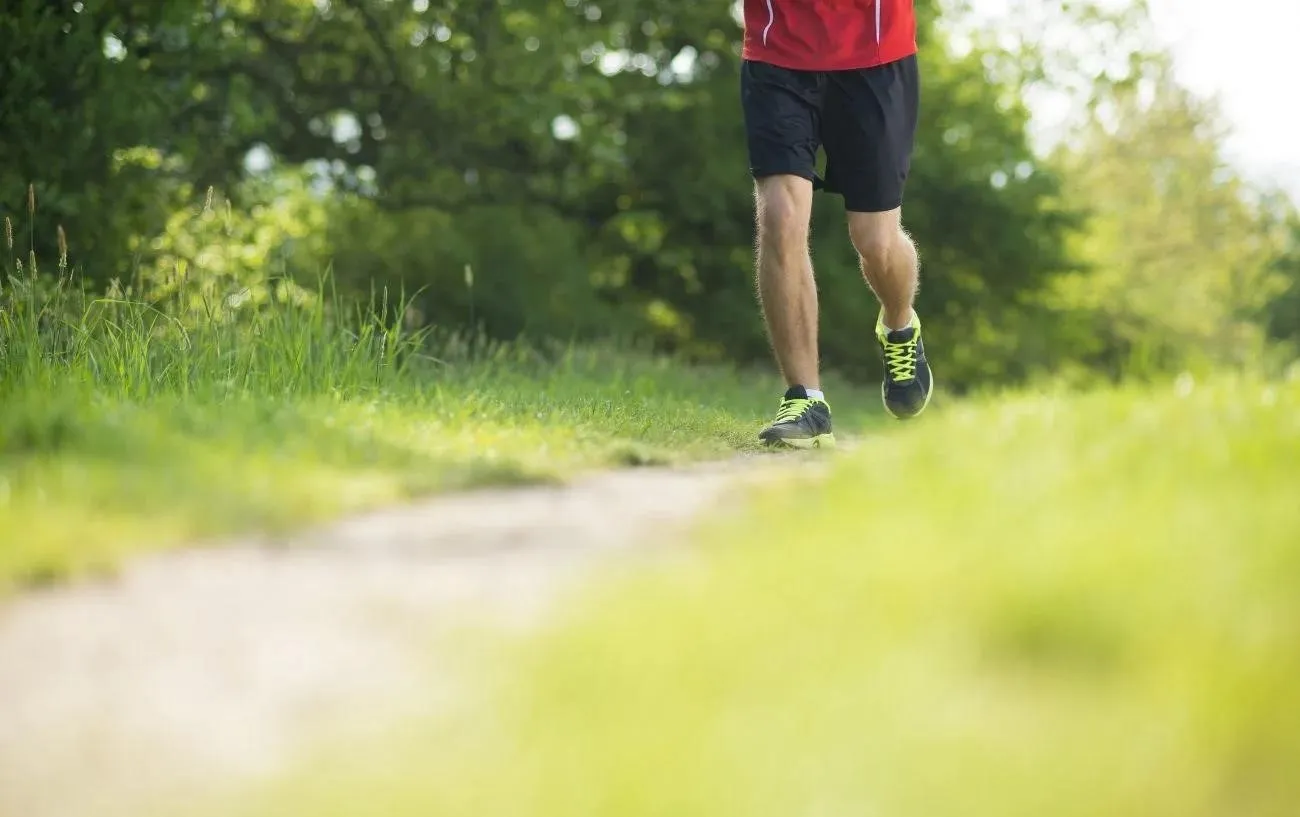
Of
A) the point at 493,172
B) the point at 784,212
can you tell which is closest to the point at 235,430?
the point at 784,212

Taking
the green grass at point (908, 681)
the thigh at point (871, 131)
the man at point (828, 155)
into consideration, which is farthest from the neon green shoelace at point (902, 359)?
the green grass at point (908, 681)

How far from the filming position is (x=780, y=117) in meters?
4.85

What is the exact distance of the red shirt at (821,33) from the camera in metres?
4.93

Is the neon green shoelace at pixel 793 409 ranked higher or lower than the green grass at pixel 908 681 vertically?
lower

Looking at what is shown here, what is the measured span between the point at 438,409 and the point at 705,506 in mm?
1738

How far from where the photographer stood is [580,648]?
171 cm

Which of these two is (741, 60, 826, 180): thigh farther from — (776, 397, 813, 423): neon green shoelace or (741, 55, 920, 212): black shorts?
(776, 397, 813, 423): neon green shoelace

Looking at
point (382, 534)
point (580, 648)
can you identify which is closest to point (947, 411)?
point (382, 534)

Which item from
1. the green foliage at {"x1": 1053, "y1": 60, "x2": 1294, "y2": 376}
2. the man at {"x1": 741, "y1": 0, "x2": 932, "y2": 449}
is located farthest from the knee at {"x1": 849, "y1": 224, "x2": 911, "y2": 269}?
the green foliage at {"x1": 1053, "y1": 60, "x2": 1294, "y2": 376}

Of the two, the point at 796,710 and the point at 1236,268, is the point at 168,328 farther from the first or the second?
the point at 1236,268

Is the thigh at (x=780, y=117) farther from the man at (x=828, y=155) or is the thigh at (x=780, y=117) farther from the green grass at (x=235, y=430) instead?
the green grass at (x=235, y=430)

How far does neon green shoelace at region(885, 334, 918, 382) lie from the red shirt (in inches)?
40.8

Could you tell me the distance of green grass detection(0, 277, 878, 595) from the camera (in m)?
2.43

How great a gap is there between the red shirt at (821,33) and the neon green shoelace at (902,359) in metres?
1.04
